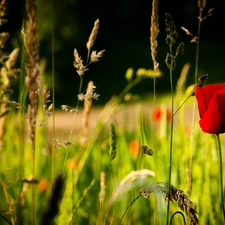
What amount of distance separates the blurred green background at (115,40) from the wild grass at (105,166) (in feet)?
13.7

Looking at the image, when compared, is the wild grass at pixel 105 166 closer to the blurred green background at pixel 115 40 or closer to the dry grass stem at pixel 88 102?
the dry grass stem at pixel 88 102

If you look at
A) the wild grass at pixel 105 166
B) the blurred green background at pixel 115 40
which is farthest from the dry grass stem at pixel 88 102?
the blurred green background at pixel 115 40

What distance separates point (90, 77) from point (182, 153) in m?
8.57

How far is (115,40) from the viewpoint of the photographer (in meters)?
15.1

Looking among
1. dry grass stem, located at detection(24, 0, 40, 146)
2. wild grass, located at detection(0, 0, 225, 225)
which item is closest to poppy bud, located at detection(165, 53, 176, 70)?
wild grass, located at detection(0, 0, 225, 225)

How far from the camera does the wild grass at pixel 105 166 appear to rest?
1.05 metres

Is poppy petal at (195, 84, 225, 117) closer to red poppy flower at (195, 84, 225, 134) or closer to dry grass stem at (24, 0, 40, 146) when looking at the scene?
red poppy flower at (195, 84, 225, 134)

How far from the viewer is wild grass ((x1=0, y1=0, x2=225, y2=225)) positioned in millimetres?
1051

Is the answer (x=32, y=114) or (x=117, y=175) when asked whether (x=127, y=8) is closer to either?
(x=117, y=175)

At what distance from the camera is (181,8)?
15148 millimetres

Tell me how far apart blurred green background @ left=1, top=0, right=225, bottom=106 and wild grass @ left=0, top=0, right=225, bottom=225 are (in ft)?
13.7

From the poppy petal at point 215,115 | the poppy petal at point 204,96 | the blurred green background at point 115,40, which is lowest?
the poppy petal at point 215,115


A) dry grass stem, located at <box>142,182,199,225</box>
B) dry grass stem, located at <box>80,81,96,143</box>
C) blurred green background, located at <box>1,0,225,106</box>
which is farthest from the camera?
blurred green background, located at <box>1,0,225,106</box>

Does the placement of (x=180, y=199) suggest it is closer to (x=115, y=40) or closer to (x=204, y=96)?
(x=204, y=96)
